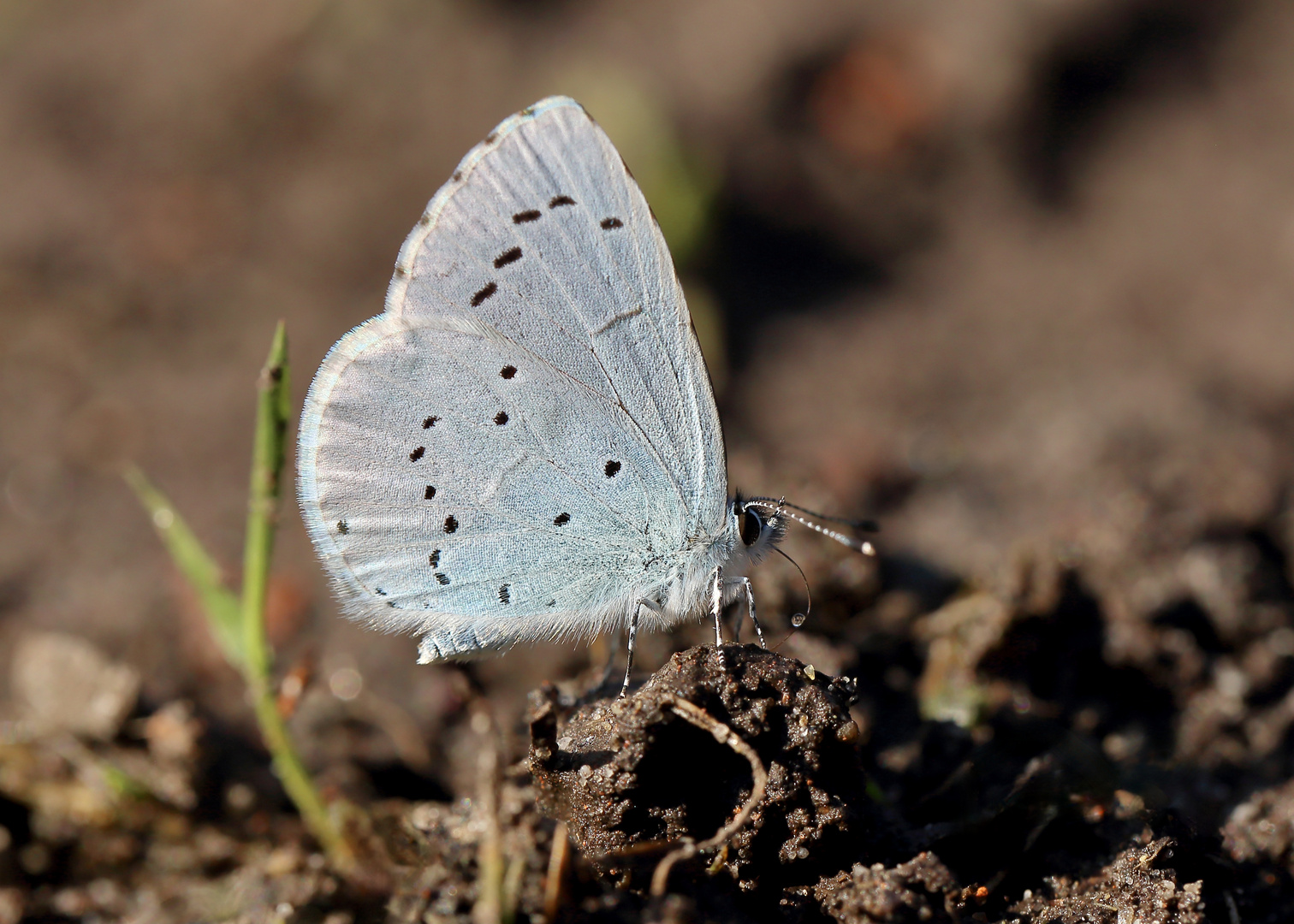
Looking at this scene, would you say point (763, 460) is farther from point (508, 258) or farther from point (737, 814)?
point (737, 814)

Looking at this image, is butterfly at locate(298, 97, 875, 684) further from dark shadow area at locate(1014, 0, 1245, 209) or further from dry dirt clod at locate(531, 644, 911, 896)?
dark shadow area at locate(1014, 0, 1245, 209)

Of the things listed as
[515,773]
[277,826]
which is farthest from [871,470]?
[277,826]

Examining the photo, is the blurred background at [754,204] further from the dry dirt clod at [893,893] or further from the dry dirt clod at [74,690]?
the dry dirt clod at [893,893]

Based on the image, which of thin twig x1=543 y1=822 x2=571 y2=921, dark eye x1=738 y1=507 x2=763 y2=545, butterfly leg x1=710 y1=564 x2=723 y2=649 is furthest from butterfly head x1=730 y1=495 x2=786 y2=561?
thin twig x1=543 y1=822 x2=571 y2=921

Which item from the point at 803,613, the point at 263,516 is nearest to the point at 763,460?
the point at 803,613

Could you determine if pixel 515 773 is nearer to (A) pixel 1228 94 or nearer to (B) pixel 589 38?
(B) pixel 589 38

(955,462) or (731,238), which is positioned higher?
(731,238)

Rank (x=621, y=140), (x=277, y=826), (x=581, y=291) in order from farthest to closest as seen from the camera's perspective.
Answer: (x=621, y=140) < (x=277, y=826) < (x=581, y=291)
